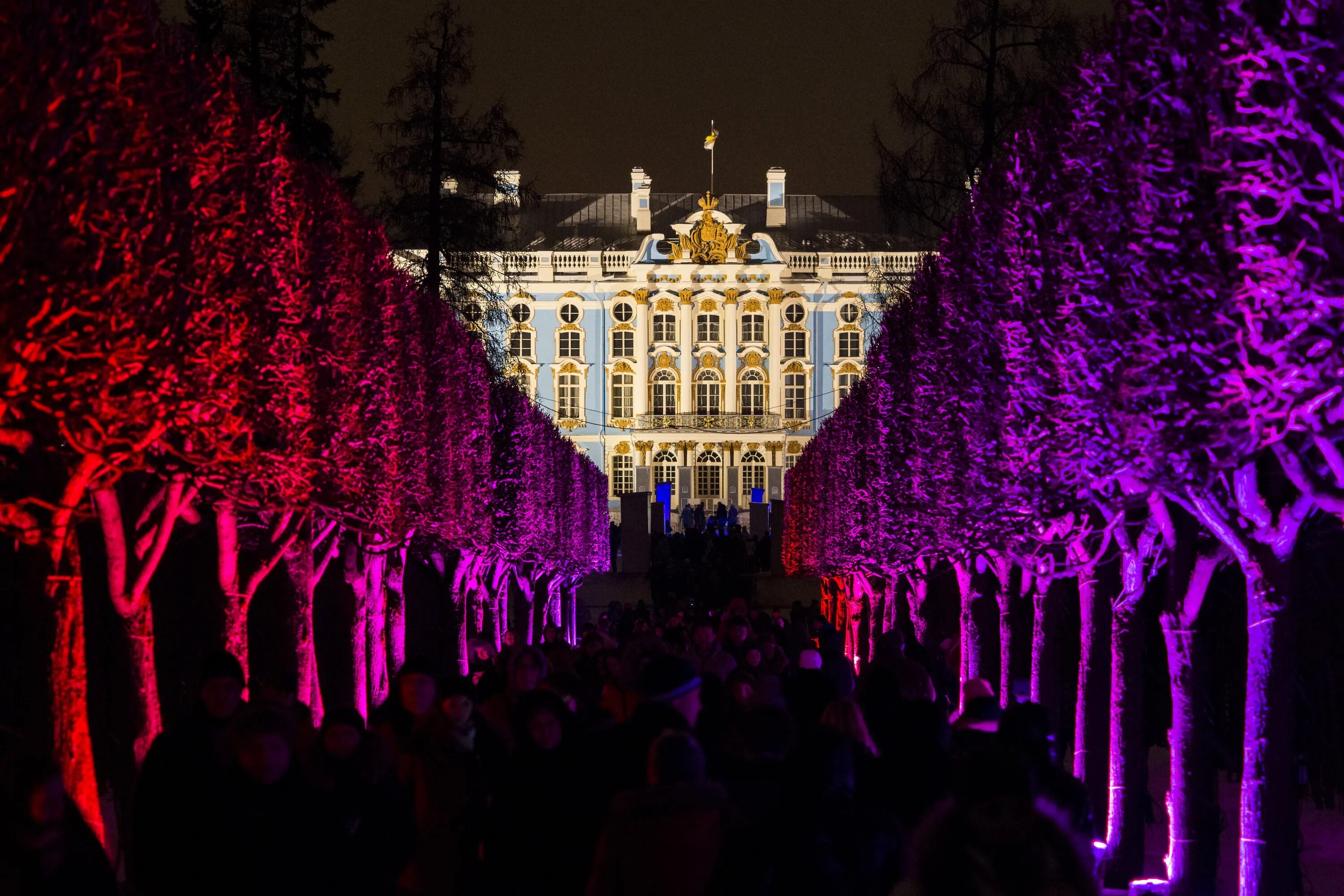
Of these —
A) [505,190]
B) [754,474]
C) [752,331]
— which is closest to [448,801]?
[505,190]

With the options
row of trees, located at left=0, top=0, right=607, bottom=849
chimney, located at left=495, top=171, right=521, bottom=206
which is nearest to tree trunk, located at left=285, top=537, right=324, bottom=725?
row of trees, located at left=0, top=0, right=607, bottom=849

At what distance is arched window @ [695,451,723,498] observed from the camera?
88.9m

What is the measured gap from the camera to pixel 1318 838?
15297 millimetres

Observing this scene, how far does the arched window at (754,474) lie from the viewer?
8781 centimetres

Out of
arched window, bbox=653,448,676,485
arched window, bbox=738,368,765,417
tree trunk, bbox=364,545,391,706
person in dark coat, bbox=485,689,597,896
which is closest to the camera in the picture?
person in dark coat, bbox=485,689,597,896

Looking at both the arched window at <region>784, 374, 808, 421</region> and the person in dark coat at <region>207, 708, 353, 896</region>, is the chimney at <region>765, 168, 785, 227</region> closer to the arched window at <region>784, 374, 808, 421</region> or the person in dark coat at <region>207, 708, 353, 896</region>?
the arched window at <region>784, 374, 808, 421</region>

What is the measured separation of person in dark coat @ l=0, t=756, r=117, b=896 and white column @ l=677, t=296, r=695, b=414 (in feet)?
274

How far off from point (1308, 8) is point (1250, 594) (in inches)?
151

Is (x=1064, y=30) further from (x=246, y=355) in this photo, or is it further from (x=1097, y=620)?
(x=246, y=355)

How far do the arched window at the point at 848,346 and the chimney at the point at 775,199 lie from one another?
873 centimetres

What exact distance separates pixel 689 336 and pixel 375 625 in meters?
69.1

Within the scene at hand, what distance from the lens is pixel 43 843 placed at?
5316 millimetres

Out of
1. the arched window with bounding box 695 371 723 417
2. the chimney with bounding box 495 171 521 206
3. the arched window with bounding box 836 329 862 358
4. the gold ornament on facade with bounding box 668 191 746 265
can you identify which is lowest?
the chimney with bounding box 495 171 521 206

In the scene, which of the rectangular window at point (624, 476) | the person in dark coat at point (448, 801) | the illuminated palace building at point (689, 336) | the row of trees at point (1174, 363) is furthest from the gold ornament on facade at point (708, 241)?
the person in dark coat at point (448, 801)
